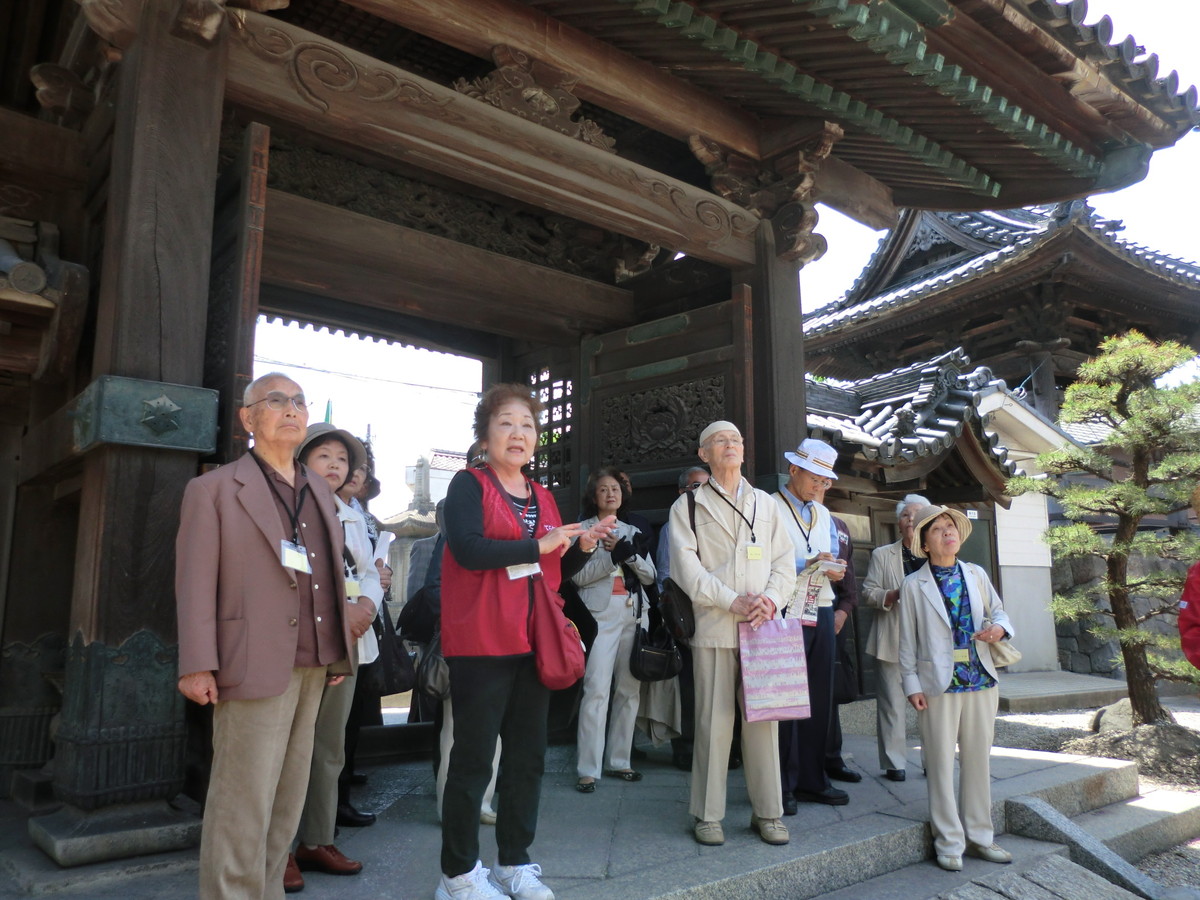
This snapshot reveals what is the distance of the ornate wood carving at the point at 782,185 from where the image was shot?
5496 millimetres

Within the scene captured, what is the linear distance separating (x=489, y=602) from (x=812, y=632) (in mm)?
2254

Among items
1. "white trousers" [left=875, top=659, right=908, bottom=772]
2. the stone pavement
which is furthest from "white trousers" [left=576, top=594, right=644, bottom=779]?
"white trousers" [left=875, top=659, right=908, bottom=772]

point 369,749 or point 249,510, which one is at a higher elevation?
point 249,510

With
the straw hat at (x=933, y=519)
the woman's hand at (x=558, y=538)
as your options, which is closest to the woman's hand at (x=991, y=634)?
the straw hat at (x=933, y=519)

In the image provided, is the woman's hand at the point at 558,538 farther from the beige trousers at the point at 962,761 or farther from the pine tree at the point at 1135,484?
the pine tree at the point at 1135,484

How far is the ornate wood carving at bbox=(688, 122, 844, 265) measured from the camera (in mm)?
5496

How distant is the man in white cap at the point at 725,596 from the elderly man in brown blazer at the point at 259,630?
5.38 feet

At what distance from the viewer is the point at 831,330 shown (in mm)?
15164

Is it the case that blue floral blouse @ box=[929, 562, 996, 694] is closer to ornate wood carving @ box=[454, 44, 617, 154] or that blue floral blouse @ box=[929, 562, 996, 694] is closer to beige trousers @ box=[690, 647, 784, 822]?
beige trousers @ box=[690, 647, 784, 822]

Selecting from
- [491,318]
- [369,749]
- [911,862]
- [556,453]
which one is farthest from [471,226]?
[911,862]

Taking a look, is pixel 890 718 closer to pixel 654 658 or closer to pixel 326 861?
pixel 654 658

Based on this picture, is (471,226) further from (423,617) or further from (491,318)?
(423,617)

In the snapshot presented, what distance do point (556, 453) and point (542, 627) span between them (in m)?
3.93

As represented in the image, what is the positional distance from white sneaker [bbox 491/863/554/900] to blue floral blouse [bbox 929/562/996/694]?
2.10 metres
